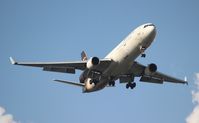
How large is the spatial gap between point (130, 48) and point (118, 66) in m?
2.37

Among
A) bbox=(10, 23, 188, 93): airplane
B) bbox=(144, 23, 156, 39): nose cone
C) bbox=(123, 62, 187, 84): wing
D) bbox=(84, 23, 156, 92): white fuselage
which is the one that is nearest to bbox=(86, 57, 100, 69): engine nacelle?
bbox=(10, 23, 188, 93): airplane

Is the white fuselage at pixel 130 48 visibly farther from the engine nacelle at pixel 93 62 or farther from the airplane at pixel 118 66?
the engine nacelle at pixel 93 62

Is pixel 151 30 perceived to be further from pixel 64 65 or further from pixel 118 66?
pixel 64 65

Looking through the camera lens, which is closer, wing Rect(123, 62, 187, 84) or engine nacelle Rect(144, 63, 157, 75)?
engine nacelle Rect(144, 63, 157, 75)

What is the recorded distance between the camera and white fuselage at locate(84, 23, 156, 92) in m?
46.4

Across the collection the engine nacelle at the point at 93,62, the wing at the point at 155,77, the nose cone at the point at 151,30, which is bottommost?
Answer: the wing at the point at 155,77

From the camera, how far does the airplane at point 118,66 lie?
4653 centimetres

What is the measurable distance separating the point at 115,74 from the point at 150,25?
257 inches

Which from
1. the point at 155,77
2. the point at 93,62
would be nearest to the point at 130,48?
the point at 93,62

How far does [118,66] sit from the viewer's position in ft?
155

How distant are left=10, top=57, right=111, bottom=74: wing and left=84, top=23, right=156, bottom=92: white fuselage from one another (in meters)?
0.72

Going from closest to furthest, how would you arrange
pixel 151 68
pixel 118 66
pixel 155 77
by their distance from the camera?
pixel 118 66
pixel 151 68
pixel 155 77

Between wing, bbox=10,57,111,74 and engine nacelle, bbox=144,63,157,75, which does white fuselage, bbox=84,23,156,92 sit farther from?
engine nacelle, bbox=144,63,157,75

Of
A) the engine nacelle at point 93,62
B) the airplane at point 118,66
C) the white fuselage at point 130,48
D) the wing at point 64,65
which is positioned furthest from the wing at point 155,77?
the engine nacelle at point 93,62
